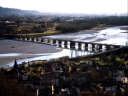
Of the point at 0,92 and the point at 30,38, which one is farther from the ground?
the point at 0,92

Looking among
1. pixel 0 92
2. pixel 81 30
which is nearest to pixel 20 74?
pixel 0 92

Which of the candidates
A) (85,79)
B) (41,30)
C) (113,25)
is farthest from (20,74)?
(113,25)

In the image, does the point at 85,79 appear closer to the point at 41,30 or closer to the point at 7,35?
the point at 7,35

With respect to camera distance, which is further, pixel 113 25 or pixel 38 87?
pixel 113 25

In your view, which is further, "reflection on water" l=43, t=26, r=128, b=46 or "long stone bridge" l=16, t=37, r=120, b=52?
"reflection on water" l=43, t=26, r=128, b=46

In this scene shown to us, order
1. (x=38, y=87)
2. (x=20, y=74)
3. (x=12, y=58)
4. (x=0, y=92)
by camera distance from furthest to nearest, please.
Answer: (x=12, y=58) → (x=20, y=74) → (x=38, y=87) → (x=0, y=92)

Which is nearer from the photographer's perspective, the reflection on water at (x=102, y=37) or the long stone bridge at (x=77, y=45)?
the long stone bridge at (x=77, y=45)

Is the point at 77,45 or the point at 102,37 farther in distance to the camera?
the point at 102,37

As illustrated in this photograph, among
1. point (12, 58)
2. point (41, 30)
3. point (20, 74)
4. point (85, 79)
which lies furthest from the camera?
point (41, 30)

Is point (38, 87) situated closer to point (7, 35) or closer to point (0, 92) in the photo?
point (0, 92)
